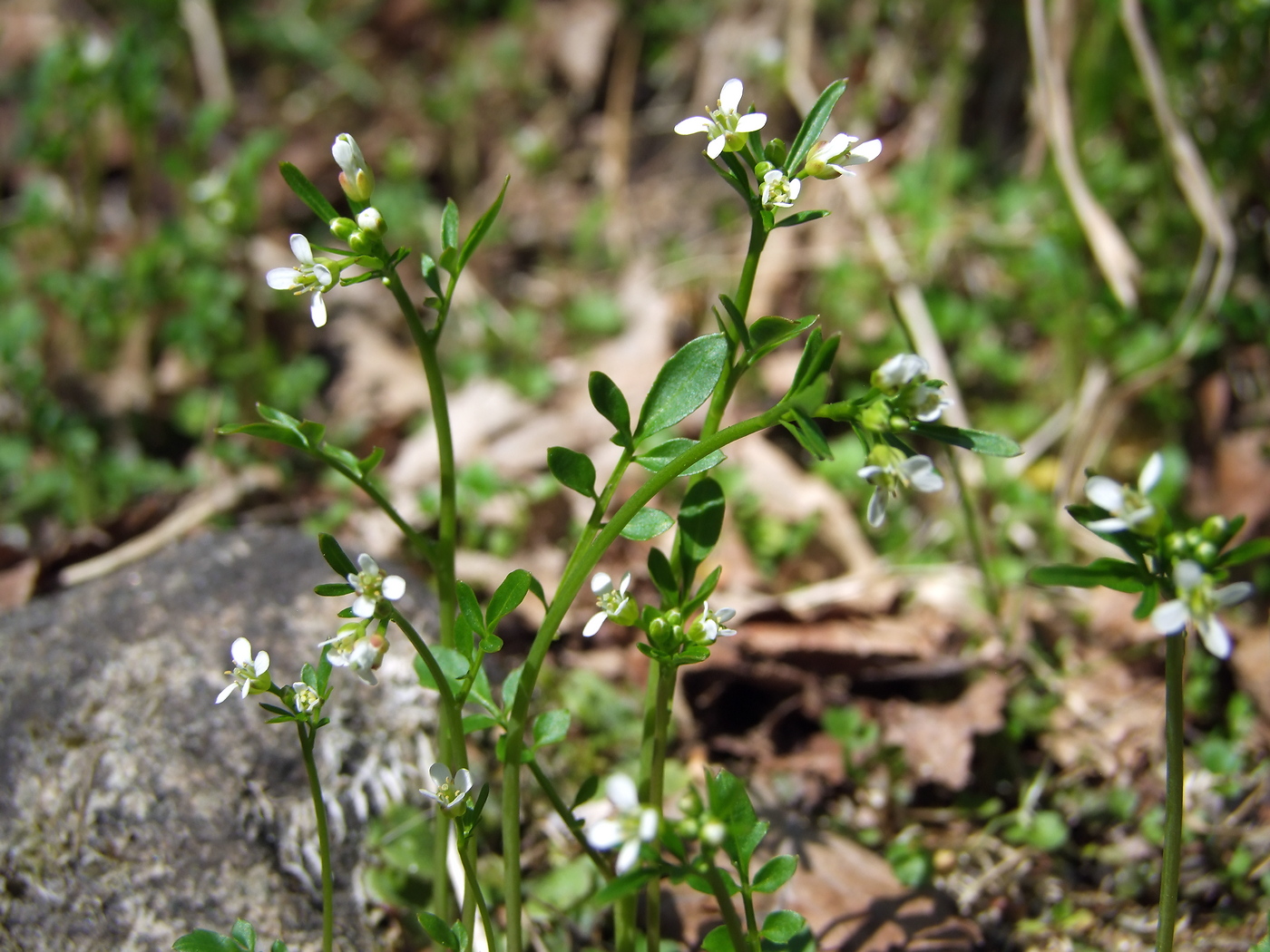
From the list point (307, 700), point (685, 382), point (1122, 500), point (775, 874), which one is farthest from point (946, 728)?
point (307, 700)

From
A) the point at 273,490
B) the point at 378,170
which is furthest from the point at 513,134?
the point at 273,490

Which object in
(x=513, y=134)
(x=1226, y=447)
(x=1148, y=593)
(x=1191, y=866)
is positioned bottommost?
(x=1191, y=866)

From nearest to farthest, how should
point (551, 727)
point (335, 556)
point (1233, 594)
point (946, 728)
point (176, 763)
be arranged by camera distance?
point (1233, 594) < point (335, 556) < point (551, 727) < point (176, 763) < point (946, 728)

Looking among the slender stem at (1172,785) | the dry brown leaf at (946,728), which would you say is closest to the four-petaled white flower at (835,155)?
the slender stem at (1172,785)

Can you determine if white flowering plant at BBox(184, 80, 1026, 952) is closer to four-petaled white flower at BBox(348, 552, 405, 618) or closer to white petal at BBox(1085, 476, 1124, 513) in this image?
four-petaled white flower at BBox(348, 552, 405, 618)

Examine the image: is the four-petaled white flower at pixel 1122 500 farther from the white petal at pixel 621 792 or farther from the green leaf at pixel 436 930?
the green leaf at pixel 436 930

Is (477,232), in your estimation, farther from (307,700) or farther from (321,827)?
(321,827)

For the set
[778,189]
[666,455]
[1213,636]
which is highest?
[778,189]

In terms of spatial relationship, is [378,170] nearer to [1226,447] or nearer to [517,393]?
[517,393]
